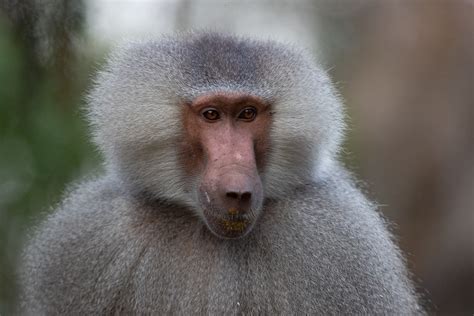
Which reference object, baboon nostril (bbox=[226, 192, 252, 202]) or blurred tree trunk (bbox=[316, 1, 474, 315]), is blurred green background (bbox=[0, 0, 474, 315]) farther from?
baboon nostril (bbox=[226, 192, 252, 202])

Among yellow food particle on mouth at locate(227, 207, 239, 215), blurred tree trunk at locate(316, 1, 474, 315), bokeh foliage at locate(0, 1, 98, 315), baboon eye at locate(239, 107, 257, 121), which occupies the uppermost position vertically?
baboon eye at locate(239, 107, 257, 121)

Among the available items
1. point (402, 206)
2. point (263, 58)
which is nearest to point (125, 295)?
point (263, 58)

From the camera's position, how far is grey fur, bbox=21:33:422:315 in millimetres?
3586

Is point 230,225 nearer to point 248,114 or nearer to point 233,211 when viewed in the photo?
point 233,211

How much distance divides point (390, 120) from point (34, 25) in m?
5.44

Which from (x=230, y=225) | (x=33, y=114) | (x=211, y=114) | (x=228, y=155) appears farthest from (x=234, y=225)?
(x=33, y=114)

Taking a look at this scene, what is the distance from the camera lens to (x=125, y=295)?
3.66m

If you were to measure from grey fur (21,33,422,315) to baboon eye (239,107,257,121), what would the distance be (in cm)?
9

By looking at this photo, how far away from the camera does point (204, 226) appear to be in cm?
375

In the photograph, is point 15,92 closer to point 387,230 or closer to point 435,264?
point 387,230

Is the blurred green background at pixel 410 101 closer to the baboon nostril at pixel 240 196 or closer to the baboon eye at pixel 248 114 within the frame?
the baboon eye at pixel 248 114

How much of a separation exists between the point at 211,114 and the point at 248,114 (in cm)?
18

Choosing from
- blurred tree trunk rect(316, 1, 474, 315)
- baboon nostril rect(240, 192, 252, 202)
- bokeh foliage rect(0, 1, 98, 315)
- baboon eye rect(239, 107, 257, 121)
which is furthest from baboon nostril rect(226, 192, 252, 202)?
blurred tree trunk rect(316, 1, 474, 315)

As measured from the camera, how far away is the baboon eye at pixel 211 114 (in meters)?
3.63
